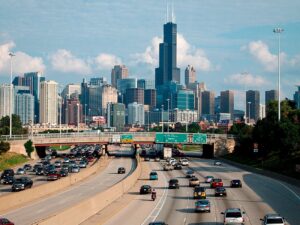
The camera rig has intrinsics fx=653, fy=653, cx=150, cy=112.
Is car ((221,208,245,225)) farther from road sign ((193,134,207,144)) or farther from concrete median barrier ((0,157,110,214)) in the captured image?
road sign ((193,134,207,144))

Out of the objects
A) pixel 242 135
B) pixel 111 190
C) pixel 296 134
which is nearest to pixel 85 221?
pixel 111 190

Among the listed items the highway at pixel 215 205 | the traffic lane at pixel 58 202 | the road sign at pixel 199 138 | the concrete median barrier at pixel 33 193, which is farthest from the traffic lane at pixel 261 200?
the road sign at pixel 199 138

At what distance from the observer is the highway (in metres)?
48.0

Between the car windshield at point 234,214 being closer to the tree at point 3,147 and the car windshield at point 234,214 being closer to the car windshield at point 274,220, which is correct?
the car windshield at point 274,220

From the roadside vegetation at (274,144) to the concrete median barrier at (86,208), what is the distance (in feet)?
98.4

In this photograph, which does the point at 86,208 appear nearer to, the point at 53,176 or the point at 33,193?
the point at 33,193

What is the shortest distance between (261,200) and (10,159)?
76750 mm

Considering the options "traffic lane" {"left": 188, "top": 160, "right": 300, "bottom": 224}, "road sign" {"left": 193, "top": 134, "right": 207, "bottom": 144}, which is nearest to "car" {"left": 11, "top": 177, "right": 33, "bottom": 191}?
"traffic lane" {"left": 188, "top": 160, "right": 300, "bottom": 224}

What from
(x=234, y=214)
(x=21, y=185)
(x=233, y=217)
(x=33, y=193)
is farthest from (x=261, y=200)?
(x=21, y=185)

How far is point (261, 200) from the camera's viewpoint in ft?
204

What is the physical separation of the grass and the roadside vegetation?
45.2 m

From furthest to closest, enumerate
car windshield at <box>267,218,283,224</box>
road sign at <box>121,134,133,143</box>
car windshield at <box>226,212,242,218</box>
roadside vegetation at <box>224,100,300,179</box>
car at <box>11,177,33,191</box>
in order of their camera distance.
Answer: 1. road sign at <box>121,134,133,143</box>
2. roadside vegetation at <box>224,100,300,179</box>
3. car at <box>11,177,33,191</box>
4. car windshield at <box>226,212,242,218</box>
5. car windshield at <box>267,218,283,224</box>

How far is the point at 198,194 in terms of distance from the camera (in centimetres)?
6412

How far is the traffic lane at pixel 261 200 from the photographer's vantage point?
51.1 meters
